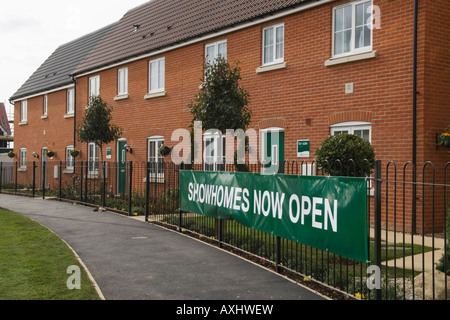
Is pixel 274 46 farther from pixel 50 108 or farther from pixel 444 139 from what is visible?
pixel 50 108

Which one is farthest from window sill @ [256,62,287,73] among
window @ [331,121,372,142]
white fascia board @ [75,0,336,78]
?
window @ [331,121,372,142]

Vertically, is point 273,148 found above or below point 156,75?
below

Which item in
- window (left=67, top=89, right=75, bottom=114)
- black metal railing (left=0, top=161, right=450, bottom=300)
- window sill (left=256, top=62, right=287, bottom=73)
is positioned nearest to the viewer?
black metal railing (left=0, top=161, right=450, bottom=300)

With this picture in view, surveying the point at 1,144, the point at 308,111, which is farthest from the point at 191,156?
the point at 1,144

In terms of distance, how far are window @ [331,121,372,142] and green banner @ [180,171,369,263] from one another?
14.1 feet

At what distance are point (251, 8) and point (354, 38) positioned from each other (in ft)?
14.5

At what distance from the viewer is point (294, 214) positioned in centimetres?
683

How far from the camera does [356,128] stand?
1205 cm

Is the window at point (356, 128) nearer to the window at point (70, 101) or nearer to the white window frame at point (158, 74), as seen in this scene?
the white window frame at point (158, 74)

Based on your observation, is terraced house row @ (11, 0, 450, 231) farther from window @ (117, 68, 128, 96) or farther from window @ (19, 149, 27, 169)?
window @ (19, 149, 27, 169)

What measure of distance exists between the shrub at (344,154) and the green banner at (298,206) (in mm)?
1322

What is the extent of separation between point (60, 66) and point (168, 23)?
12.4 metres

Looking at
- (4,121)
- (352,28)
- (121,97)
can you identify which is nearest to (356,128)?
(352,28)

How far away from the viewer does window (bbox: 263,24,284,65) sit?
46.8 feet
